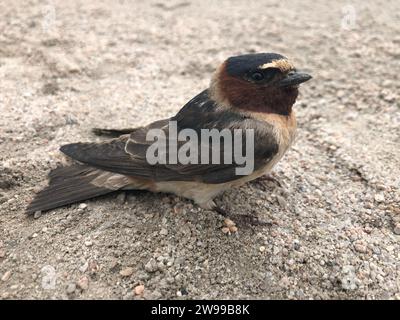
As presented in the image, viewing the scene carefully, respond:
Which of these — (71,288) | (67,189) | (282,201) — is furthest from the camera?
(282,201)

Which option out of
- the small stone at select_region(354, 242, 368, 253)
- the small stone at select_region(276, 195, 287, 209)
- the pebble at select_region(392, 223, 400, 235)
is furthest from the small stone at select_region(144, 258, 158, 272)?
the pebble at select_region(392, 223, 400, 235)

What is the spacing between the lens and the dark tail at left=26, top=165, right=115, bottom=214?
378cm

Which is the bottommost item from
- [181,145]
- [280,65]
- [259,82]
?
[181,145]

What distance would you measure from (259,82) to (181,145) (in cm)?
85

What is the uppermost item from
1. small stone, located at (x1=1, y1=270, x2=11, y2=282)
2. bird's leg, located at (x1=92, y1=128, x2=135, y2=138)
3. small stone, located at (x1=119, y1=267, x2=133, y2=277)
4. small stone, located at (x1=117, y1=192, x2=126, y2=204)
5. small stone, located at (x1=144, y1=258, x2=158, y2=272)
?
bird's leg, located at (x1=92, y1=128, x2=135, y2=138)

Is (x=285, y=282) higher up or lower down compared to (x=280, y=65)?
lower down

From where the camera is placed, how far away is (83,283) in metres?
3.20

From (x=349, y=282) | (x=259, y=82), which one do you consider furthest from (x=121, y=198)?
(x=349, y=282)

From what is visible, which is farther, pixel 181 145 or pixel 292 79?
pixel 181 145

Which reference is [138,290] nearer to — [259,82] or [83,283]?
[83,283]

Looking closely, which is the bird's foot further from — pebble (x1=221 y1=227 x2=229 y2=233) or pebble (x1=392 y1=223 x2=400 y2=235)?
pebble (x1=392 y1=223 x2=400 y2=235)

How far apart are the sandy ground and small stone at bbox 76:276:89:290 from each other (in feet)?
0.14

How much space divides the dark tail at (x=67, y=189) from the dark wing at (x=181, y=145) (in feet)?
0.65

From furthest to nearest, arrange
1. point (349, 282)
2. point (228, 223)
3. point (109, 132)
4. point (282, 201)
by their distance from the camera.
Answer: point (109, 132)
point (282, 201)
point (228, 223)
point (349, 282)
